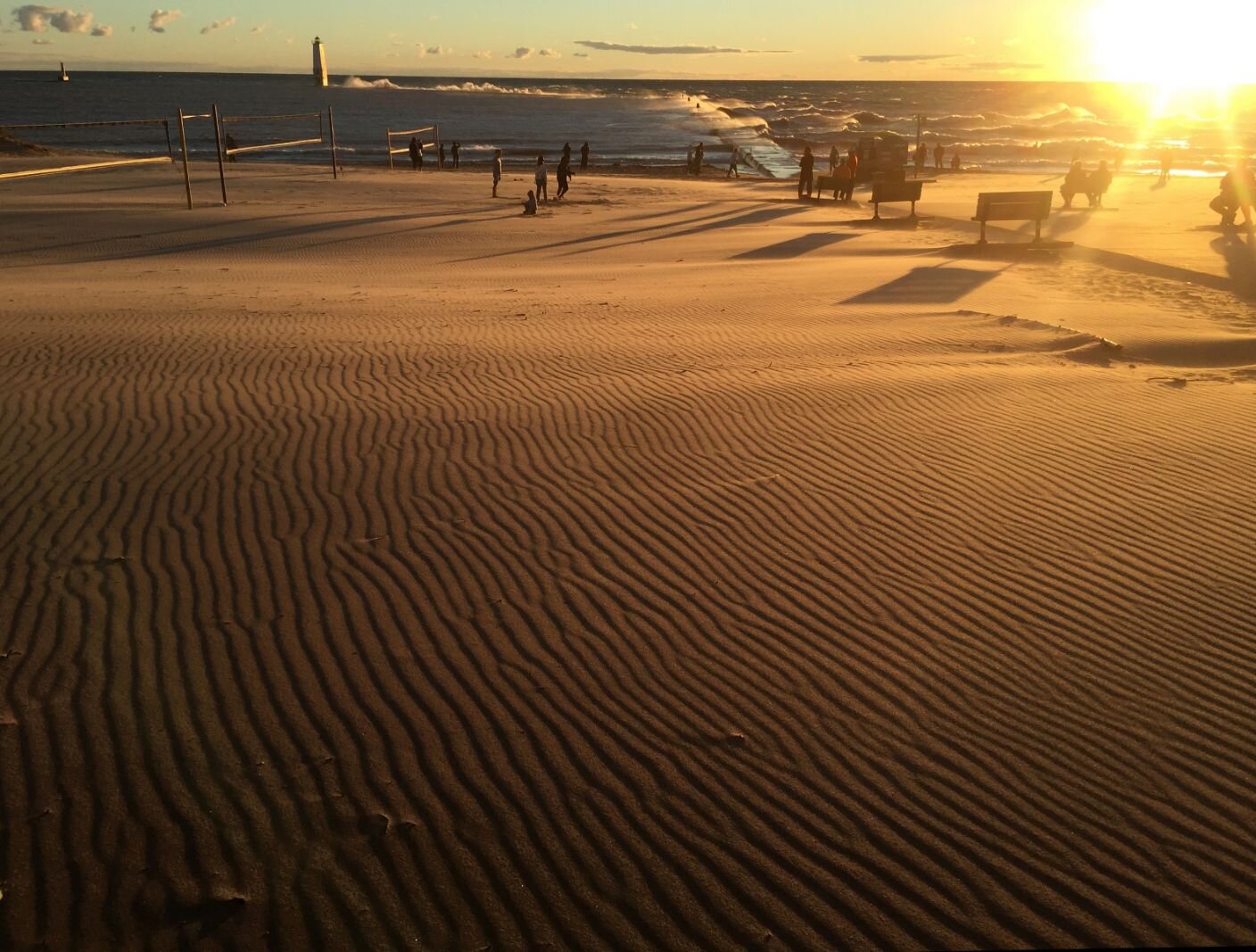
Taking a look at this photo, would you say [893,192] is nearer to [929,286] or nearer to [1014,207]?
[1014,207]

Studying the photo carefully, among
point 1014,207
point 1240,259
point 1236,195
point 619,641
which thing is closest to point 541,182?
point 1014,207

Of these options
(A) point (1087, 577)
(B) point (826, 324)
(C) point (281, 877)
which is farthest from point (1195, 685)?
(B) point (826, 324)

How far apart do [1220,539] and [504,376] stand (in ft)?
19.2

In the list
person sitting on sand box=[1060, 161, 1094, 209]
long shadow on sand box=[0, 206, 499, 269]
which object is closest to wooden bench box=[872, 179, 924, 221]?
person sitting on sand box=[1060, 161, 1094, 209]

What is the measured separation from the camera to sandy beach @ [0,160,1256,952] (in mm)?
3498

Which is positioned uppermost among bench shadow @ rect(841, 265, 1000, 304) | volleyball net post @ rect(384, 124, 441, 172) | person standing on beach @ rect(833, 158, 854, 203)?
volleyball net post @ rect(384, 124, 441, 172)

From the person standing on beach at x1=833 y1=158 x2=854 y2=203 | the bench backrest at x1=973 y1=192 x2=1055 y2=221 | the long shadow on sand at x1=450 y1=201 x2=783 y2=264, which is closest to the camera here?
the long shadow on sand at x1=450 y1=201 x2=783 y2=264

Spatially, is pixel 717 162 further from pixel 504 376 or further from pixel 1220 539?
pixel 1220 539

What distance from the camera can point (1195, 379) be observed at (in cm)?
1020

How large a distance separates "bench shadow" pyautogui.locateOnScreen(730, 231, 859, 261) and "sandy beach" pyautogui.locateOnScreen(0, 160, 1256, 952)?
27.9ft

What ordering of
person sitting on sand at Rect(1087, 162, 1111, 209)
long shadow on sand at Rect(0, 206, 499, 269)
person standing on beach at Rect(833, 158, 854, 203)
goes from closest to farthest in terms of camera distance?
long shadow on sand at Rect(0, 206, 499, 269) → person sitting on sand at Rect(1087, 162, 1111, 209) → person standing on beach at Rect(833, 158, 854, 203)

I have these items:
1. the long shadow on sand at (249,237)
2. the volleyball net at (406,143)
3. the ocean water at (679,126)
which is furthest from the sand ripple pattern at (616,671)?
the volleyball net at (406,143)

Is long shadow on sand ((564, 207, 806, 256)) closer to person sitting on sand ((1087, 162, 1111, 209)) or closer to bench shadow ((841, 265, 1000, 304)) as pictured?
bench shadow ((841, 265, 1000, 304))

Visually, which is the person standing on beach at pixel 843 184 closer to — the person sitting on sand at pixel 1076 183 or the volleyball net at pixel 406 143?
the person sitting on sand at pixel 1076 183
